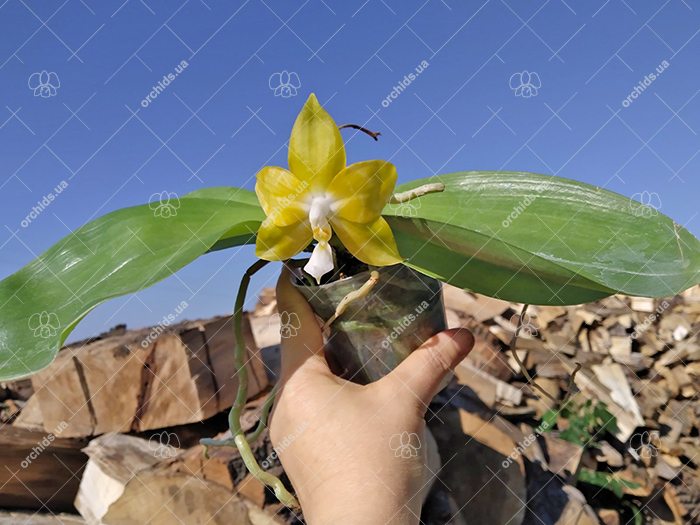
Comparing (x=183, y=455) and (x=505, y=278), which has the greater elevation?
(x=505, y=278)

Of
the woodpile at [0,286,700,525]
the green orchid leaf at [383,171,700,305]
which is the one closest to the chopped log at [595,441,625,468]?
the woodpile at [0,286,700,525]

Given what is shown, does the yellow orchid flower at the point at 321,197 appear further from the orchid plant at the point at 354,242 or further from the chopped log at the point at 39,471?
the chopped log at the point at 39,471

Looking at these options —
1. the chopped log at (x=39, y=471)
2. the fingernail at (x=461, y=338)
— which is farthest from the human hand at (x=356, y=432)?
the chopped log at (x=39, y=471)

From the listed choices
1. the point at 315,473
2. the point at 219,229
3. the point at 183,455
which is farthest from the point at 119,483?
the point at 219,229

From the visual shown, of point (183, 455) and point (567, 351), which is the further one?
point (567, 351)

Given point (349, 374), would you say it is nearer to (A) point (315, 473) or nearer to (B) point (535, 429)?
(A) point (315, 473)

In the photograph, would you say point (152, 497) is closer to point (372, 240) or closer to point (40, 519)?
point (40, 519)
